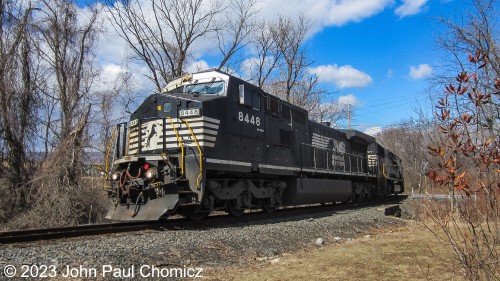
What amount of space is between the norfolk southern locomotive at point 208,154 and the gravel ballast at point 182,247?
38.0 inches

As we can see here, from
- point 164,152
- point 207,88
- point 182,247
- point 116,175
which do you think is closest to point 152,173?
point 164,152

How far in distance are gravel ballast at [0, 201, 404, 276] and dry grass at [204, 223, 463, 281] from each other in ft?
1.75

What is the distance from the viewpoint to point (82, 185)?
14.1 meters

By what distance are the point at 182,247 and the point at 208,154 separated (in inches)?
119

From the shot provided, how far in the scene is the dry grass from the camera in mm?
5223

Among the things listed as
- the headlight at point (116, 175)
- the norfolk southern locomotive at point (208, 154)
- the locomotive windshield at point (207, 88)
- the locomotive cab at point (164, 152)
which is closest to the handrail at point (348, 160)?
the norfolk southern locomotive at point (208, 154)

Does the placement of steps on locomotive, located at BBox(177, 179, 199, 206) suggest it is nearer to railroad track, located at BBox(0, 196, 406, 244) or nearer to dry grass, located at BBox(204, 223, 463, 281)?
railroad track, located at BBox(0, 196, 406, 244)

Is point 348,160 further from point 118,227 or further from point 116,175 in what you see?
point 118,227

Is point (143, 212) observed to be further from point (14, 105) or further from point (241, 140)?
point (14, 105)

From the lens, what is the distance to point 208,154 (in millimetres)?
9289

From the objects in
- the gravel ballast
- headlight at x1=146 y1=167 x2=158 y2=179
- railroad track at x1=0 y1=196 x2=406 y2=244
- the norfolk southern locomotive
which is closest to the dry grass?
the gravel ballast

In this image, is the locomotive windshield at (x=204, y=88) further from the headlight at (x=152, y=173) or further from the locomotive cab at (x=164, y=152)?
the headlight at (x=152, y=173)

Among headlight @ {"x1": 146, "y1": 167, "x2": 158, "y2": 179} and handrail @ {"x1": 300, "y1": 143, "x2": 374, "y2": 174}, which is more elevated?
handrail @ {"x1": 300, "y1": 143, "x2": 374, "y2": 174}

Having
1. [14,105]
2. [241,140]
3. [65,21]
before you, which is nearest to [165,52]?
[65,21]
